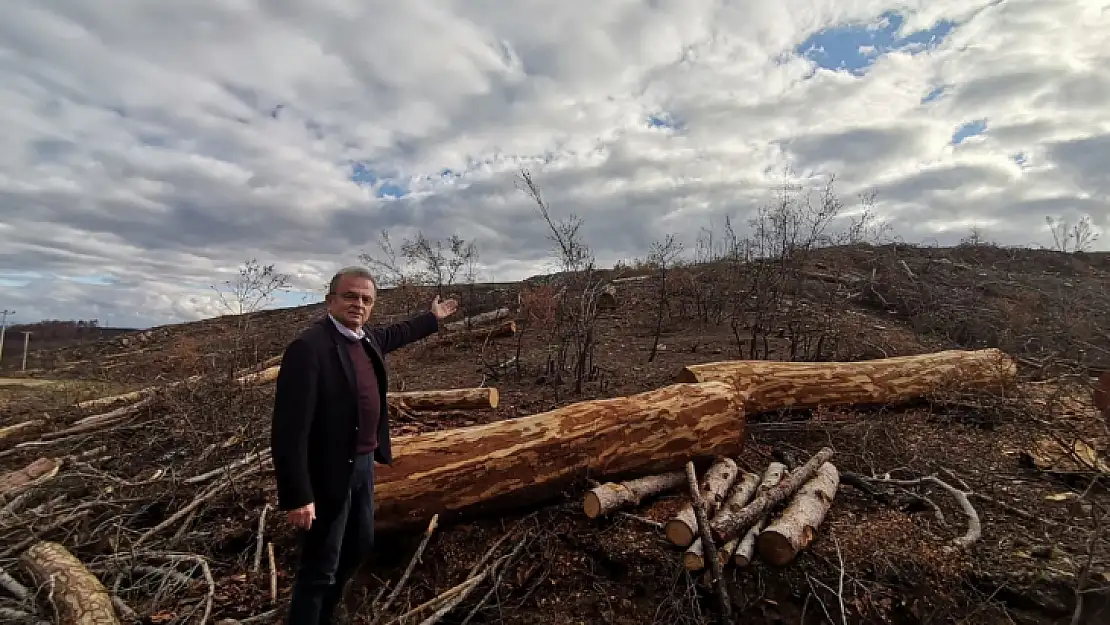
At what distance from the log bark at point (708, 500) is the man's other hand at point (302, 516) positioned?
1973 mm

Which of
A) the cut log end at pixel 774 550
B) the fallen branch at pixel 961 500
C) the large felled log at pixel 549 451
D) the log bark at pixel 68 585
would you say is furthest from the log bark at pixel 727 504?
the log bark at pixel 68 585

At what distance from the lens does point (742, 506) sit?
366cm

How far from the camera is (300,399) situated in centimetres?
241

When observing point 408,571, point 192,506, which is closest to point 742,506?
Answer: point 408,571

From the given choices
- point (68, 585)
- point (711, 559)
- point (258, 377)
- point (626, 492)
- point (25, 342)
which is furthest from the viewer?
point (25, 342)

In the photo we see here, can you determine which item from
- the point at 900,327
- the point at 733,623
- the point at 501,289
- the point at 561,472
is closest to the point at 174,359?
the point at 501,289

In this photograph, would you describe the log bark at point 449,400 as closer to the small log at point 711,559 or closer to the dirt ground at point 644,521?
the dirt ground at point 644,521

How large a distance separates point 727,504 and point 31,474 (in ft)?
19.5

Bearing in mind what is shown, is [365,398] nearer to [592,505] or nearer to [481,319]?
[592,505]

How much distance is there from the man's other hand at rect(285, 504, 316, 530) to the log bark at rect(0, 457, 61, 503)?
12.3 feet

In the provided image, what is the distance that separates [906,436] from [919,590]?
2.50 metres

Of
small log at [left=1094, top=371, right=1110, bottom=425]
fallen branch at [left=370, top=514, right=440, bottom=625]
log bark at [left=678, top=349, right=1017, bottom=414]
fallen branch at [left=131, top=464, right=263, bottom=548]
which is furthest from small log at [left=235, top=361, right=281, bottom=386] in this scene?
small log at [left=1094, top=371, right=1110, bottom=425]

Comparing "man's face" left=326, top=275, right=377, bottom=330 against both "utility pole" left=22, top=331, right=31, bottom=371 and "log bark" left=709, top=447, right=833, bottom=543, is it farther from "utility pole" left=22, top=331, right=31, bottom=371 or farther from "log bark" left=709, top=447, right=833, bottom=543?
"utility pole" left=22, top=331, right=31, bottom=371

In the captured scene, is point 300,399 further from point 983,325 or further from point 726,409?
point 983,325
